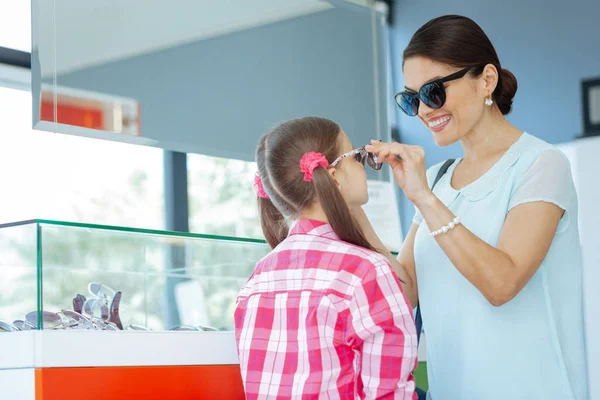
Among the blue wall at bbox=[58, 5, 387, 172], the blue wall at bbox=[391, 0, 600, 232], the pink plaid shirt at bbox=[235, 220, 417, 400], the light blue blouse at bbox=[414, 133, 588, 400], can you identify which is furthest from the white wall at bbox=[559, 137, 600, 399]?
the pink plaid shirt at bbox=[235, 220, 417, 400]

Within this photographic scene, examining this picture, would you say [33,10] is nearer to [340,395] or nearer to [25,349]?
[25,349]

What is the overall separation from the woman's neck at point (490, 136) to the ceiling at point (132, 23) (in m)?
1.53

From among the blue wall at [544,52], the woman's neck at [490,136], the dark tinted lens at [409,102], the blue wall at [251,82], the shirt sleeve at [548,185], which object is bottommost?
the shirt sleeve at [548,185]

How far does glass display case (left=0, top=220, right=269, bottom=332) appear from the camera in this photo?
1.73m

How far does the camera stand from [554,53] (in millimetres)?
6219

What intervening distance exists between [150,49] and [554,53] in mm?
3835

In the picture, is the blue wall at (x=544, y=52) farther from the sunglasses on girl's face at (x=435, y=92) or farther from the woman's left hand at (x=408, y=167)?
the woman's left hand at (x=408, y=167)

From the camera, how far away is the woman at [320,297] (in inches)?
63.4

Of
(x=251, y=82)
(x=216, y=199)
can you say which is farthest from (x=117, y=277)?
(x=216, y=199)

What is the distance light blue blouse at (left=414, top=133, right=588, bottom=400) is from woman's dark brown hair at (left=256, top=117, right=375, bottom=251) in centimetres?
22

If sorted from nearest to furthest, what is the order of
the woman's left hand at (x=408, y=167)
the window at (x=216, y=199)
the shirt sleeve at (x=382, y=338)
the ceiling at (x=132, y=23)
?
1. the shirt sleeve at (x=382, y=338)
2. the woman's left hand at (x=408, y=167)
3. the ceiling at (x=132, y=23)
4. the window at (x=216, y=199)

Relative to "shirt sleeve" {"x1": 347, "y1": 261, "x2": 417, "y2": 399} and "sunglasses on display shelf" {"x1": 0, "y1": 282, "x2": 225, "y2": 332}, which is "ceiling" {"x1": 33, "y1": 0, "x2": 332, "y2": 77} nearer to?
"sunglasses on display shelf" {"x1": 0, "y1": 282, "x2": 225, "y2": 332}

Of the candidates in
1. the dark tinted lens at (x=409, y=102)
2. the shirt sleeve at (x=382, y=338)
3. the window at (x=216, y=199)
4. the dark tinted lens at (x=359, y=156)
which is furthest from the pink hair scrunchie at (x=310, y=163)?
the window at (x=216, y=199)

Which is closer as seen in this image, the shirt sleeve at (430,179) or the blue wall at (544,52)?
the shirt sleeve at (430,179)
